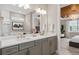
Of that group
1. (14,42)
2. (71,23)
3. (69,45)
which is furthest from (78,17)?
(14,42)

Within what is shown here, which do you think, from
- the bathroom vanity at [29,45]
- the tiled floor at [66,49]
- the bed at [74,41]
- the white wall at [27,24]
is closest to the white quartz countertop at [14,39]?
the bathroom vanity at [29,45]

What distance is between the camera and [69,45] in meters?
2.45

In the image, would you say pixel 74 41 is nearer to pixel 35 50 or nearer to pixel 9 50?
pixel 35 50

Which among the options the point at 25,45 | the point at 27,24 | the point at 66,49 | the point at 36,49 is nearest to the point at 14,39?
the point at 25,45

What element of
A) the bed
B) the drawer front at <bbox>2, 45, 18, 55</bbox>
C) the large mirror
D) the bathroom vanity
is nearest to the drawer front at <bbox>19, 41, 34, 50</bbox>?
the bathroom vanity

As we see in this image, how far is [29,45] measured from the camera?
2.31m

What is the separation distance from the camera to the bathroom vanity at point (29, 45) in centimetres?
194

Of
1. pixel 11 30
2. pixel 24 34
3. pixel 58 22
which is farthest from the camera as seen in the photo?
pixel 58 22

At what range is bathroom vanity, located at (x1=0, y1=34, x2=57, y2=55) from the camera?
1944 millimetres

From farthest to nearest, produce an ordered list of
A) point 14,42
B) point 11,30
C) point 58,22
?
point 58,22 < point 11,30 < point 14,42

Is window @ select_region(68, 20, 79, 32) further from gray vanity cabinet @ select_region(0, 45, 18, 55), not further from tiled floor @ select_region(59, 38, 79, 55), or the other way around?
gray vanity cabinet @ select_region(0, 45, 18, 55)

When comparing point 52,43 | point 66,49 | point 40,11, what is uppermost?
point 40,11

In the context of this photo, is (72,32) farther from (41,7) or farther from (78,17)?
(41,7)
